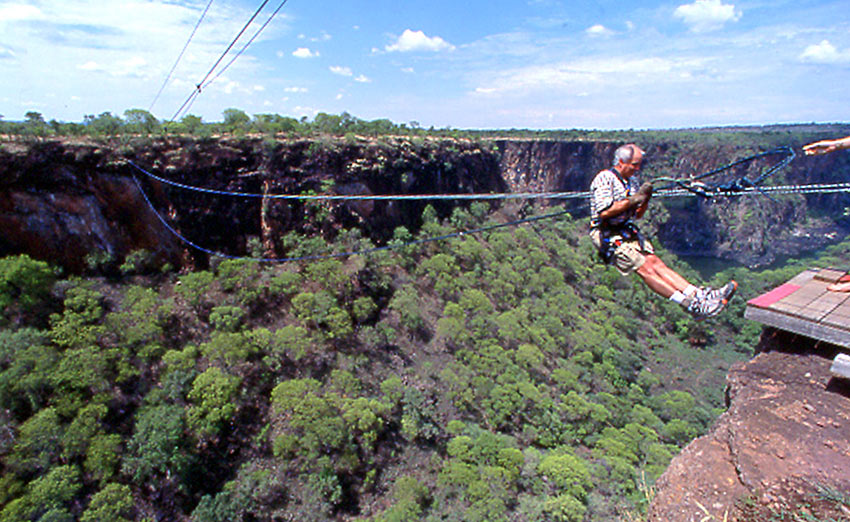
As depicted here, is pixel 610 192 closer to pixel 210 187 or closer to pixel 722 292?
pixel 722 292

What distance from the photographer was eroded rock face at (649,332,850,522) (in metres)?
3.80

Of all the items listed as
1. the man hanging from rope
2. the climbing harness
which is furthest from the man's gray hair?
the climbing harness

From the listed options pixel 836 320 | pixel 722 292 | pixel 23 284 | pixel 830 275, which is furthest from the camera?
pixel 23 284

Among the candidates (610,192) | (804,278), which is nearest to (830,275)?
(804,278)

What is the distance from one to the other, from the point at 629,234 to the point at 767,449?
2.73 m

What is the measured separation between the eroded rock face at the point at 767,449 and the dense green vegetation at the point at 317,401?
36.8ft

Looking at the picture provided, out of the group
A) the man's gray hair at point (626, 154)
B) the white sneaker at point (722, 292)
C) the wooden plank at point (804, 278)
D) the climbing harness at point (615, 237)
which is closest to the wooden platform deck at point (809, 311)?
the wooden plank at point (804, 278)

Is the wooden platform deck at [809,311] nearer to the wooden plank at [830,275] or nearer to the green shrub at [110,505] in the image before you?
the wooden plank at [830,275]

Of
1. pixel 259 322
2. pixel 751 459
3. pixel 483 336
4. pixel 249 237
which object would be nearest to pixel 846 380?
pixel 751 459

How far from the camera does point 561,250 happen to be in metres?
36.2

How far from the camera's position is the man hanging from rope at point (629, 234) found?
490cm

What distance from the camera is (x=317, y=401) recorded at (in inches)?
636

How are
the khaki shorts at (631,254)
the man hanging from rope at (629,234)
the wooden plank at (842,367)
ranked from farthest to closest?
the khaki shorts at (631,254), the man hanging from rope at (629,234), the wooden plank at (842,367)

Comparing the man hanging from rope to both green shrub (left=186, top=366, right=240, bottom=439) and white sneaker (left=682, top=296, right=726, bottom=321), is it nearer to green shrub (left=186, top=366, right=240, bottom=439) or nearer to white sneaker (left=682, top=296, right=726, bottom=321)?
white sneaker (left=682, top=296, right=726, bottom=321)
